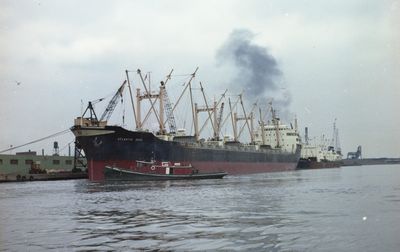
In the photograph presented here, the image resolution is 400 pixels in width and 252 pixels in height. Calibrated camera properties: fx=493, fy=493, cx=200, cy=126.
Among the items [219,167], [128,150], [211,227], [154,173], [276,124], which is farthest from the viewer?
[276,124]

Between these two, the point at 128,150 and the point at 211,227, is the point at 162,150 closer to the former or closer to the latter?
the point at 128,150

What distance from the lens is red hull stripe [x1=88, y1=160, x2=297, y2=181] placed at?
6794 cm

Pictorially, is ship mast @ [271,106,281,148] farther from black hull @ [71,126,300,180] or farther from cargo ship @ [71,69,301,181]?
black hull @ [71,126,300,180]

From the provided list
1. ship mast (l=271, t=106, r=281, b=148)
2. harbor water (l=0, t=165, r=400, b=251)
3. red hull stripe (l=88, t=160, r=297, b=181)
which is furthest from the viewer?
ship mast (l=271, t=106, r=281, b=148)

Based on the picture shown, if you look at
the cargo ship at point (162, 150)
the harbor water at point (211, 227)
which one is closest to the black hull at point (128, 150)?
the cargo ship at point (162, 150)

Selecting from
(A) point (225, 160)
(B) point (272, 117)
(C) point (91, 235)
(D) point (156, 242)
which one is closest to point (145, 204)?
(C) point (91, 235)

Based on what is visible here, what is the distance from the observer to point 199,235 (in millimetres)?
16953

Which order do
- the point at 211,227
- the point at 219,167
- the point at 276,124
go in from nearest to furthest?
1. the point at 211,227
2. the point at 219,167
3. the point at 276,124

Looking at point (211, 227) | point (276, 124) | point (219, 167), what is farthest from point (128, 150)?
point (276, 124)

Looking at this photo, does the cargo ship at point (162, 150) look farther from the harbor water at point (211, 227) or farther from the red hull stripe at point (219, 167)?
the harbor water at point (211, 227)

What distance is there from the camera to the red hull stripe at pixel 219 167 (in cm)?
6794

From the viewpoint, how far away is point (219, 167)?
91.4 meters

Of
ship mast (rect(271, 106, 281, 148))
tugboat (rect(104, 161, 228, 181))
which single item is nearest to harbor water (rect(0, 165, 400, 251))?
tugboat (rect(104, 161, 228, 181))

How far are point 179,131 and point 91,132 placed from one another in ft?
101
